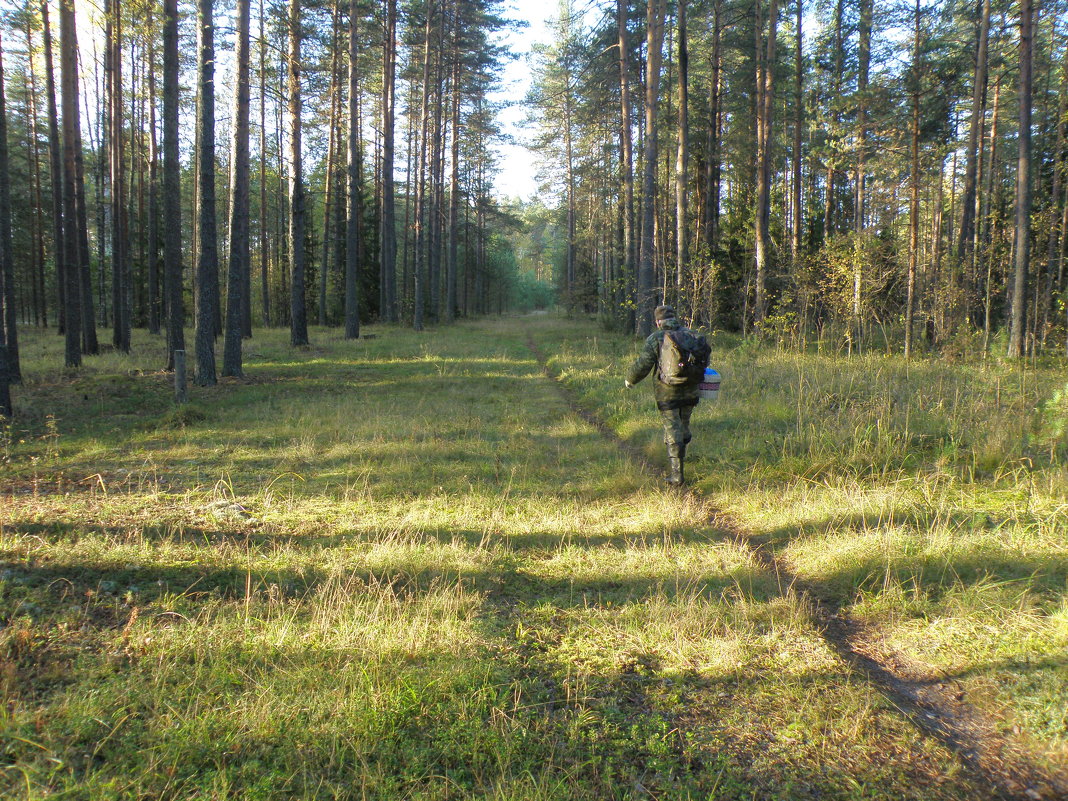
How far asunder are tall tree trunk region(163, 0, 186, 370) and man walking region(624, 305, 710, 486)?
10596 millimetres

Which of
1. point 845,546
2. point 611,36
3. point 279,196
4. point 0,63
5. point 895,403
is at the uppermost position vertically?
point 611,36

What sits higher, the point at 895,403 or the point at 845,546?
the point at 895,403

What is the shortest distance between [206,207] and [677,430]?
441 inches

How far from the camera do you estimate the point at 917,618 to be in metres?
3.76

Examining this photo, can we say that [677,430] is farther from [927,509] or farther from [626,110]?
[626,110]

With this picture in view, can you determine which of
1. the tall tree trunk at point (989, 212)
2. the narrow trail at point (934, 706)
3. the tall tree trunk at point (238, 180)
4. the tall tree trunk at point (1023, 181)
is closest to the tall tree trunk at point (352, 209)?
the tall tree trunk at point (238, 180)

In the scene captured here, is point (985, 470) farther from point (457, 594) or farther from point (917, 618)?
point (457, 594)

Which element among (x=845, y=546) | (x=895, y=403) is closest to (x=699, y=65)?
(x=895, y=403)

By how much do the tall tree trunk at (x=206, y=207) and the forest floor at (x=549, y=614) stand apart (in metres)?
4.71

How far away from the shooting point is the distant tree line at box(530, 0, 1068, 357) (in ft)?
49.4

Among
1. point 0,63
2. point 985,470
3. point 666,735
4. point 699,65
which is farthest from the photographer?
point 699,65

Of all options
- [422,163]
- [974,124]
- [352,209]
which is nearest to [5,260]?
[352,209]

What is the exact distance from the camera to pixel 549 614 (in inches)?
152

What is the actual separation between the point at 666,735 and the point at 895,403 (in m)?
6.59
